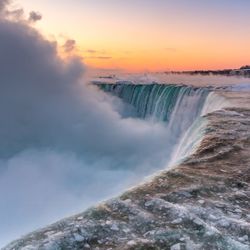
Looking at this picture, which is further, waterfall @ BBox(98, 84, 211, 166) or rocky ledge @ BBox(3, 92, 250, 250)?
waterfall @ BBox(98, 84, 211, 166)

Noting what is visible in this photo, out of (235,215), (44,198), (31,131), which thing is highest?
(235,215)

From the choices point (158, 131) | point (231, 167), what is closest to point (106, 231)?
point (231, 167)

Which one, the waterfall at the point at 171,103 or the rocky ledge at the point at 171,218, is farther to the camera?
the waterfall at the point at 171,103

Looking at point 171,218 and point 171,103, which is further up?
point 171,218

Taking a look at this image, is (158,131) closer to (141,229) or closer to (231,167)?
(231,167)
